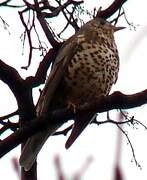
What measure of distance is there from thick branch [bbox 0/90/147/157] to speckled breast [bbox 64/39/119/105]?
4.89 feet

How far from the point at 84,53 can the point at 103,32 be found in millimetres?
765

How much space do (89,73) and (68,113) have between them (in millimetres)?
1507

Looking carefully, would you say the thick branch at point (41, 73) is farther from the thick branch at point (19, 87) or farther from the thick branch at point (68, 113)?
the thick branch at point (68, 113)

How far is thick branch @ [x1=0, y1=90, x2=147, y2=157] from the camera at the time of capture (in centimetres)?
274

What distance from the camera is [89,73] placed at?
456 centimetres

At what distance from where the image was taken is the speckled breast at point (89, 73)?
457cm

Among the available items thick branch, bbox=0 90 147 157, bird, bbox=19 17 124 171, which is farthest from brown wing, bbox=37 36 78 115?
thick branch, bbox=0 90 147 157

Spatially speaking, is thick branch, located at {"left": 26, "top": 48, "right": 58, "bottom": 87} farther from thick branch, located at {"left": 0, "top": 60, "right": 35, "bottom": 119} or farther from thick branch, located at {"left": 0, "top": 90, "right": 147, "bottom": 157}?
thick branch, located at {"left": 0, "top": 90, "right": 147, "bottom": 157}

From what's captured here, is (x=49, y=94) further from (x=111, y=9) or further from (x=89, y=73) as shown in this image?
(x=111, y=9)

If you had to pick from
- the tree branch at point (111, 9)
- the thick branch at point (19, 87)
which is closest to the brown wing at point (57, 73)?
the tree branch at point (111, 9)

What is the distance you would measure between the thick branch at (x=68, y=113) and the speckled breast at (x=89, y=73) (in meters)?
1.49

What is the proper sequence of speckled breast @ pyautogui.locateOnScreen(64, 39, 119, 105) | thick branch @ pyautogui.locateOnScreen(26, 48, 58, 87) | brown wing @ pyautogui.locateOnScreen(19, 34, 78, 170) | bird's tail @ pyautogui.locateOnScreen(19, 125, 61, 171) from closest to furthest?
thick branch @ pyautogui.locateOnScreen(26, 48, 58, 87) → bird's tail @ pyautogui.locateOnScreen(19, 125, 61, 171) → brown wing @ pyautogui.locateOnScreen(19, 34, 78, 170) → speckled breast @ pyautogui.locateOnScreen(64, 39, 119, 105)

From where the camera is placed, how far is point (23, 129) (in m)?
2.94

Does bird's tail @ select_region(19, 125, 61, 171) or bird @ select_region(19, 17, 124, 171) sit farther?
bird @ select_region(19, 17, 124, 171)
